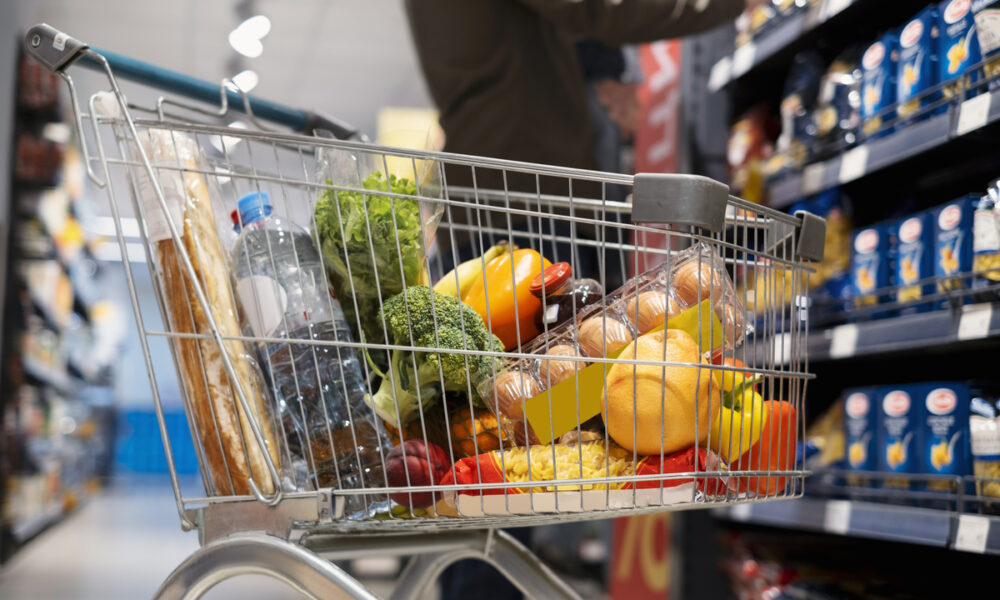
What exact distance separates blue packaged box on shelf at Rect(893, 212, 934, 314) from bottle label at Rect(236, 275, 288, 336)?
127 cm

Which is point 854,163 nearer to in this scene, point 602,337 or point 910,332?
point 910,332

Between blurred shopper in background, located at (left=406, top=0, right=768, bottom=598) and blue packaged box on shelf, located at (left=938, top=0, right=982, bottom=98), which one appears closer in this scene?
blue packaged box on shelf, located at (left=938, top=0, right=982, bottom=98)

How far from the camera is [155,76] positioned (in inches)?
45.3

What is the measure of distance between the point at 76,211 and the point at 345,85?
226cm

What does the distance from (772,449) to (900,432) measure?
36.2 inches

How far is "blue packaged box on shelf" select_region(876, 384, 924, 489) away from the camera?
171 cm

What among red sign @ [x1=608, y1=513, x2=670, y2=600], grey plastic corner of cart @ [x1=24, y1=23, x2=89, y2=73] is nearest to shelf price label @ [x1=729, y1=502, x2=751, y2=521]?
red sign @ [x1=608, y1=513, x2=670, y2=600]

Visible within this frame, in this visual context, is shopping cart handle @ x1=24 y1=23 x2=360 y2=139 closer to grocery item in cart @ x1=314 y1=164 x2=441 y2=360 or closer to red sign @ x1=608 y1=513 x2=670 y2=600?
grocery item in cart @ x1=314 y1=164 x2=441 y2=360

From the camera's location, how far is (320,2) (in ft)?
18.0

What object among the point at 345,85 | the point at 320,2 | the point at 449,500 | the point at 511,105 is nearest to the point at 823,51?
the point at 511,105

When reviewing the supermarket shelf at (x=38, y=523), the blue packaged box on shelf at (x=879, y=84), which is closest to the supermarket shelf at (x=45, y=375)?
the supermarket shelf at (x=38, y=523)

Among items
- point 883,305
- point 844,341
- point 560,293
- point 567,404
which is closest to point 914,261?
point 883,305

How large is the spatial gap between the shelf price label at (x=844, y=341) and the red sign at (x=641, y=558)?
2.73ft

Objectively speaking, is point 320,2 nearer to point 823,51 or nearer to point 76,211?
point 76,211
